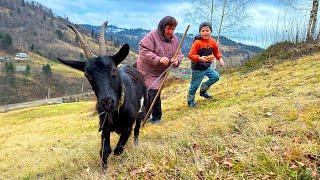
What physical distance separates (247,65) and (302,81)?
→ 33.3ft

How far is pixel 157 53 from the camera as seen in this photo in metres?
9.98

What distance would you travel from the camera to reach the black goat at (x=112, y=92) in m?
6.51

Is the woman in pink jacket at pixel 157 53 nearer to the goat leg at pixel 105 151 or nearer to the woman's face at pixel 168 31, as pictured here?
the woman's face at pixel 168 31

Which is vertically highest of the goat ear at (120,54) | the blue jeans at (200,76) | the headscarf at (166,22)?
the headscarf at (166,22)

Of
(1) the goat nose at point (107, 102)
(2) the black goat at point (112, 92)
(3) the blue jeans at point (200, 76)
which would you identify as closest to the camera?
(1) the goat nose at point (107, 102)

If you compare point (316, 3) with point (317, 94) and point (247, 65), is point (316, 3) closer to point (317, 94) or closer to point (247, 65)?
point (247, 65)

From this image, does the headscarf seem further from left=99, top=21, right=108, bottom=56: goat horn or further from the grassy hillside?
the grassy hillside

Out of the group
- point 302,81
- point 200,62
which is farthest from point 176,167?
point 302,81

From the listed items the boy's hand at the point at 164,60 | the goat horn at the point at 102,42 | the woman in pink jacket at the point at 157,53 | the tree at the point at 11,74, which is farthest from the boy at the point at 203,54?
the tree at the point at 11,74

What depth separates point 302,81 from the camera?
43.4ft

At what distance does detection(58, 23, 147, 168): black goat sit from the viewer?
6508 millimetres

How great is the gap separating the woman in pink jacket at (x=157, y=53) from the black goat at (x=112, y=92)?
91 centimetres

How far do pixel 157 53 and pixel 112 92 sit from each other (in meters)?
3.65

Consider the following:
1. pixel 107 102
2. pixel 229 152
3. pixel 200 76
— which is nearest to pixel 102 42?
pixel 107 102
